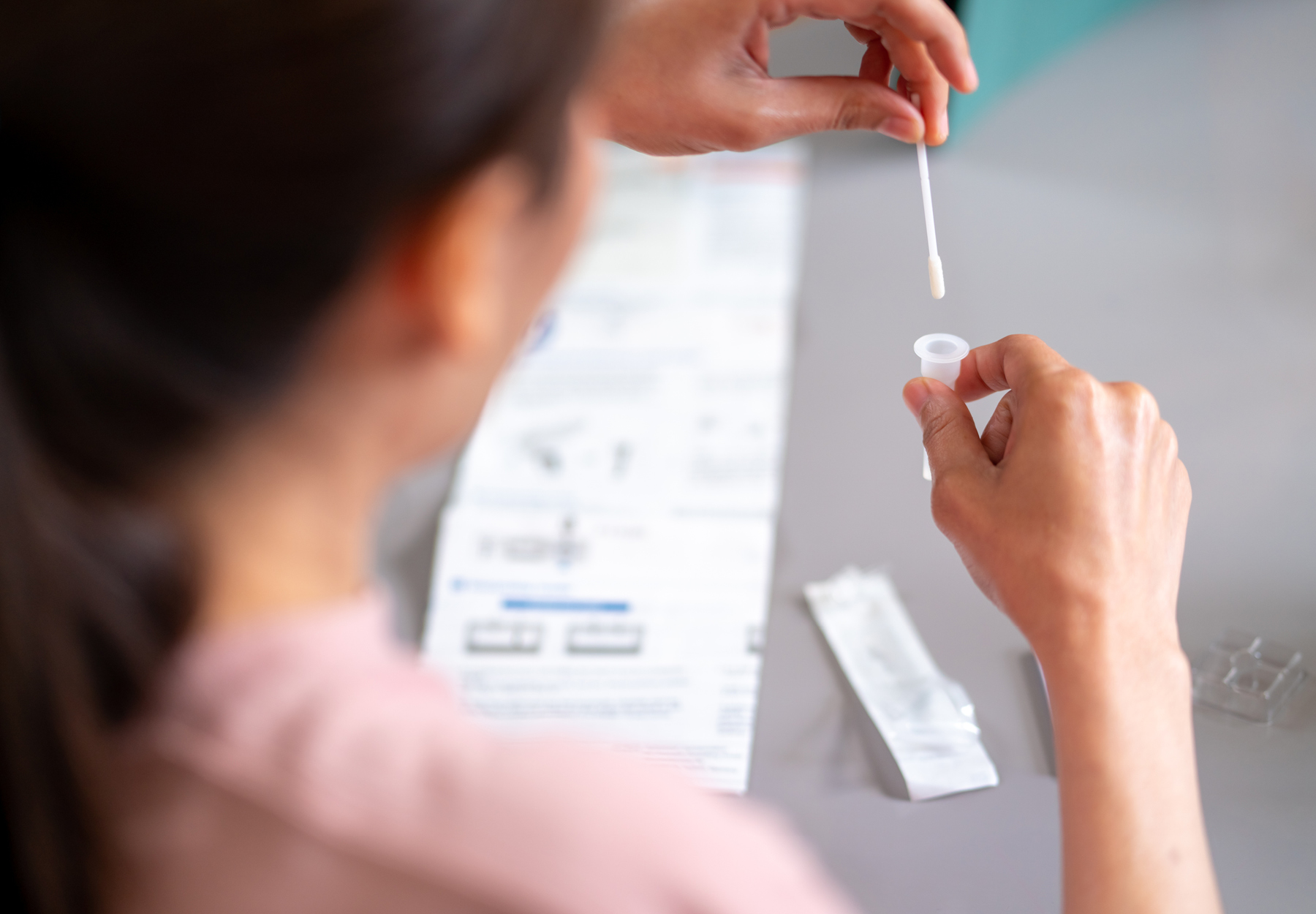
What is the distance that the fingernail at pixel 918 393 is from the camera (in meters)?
0.65

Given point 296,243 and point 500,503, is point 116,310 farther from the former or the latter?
point 500,503

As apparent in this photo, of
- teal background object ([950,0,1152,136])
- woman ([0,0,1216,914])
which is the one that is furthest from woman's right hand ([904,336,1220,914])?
teal background object ([950,0,1152,136])

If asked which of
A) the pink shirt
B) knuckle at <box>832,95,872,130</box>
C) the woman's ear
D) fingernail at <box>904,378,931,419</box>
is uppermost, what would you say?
knuckle at <box>832,95,872,130</box>

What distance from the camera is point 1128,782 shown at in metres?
0.49

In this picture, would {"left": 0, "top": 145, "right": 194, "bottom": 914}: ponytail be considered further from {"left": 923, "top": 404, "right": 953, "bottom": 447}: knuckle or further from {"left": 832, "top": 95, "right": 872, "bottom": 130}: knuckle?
{"left": 832, "top": 95, "right": 872, "bottom": 130}: knuckle

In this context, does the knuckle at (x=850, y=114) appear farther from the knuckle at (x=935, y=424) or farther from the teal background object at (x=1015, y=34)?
the teal background object at (x=1015, y=34)

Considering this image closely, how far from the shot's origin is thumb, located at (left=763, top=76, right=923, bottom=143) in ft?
2.64

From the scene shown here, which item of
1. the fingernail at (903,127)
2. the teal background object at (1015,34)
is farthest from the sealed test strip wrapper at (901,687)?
the teal background object at (1015,34)

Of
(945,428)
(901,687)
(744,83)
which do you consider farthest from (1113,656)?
(744,83)

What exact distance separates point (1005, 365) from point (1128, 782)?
249 mm

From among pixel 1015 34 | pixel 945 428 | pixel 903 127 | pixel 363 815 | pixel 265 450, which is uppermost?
pixel 1015 34

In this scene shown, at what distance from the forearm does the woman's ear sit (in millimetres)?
345

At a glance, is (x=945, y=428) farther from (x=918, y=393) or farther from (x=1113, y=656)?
(x=1113, y=656)

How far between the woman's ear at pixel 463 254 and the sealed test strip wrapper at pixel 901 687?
51cm
